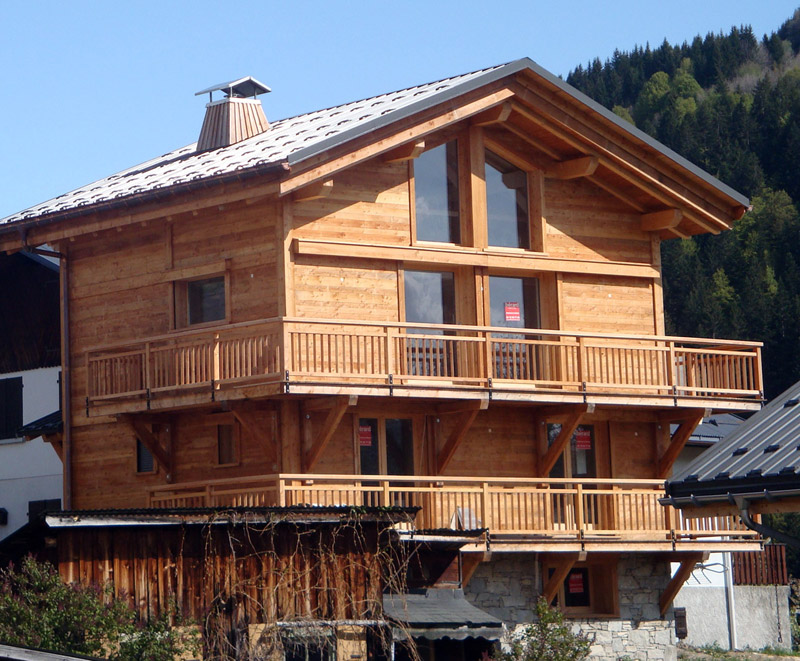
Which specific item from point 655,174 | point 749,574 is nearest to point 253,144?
point 655,174

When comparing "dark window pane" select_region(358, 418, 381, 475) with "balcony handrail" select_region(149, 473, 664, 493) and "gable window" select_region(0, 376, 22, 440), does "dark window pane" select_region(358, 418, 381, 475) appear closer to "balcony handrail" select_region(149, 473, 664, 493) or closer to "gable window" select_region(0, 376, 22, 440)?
"balcony handrail" select_region(149, 473, 664, 493)

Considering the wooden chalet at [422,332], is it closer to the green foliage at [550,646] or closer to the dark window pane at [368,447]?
the dark window pane at [368,447]

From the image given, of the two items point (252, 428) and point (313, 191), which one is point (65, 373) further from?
point (313, 191)

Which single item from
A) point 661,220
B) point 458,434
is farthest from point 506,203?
point 458,434

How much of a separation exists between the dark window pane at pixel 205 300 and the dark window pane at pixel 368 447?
299cm

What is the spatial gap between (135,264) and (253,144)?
3.11 m

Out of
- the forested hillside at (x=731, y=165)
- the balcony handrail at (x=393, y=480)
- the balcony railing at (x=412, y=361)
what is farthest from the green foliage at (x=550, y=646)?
the forested hillside at (x=731, y=165)

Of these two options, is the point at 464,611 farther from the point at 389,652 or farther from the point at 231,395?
the point at 231,395

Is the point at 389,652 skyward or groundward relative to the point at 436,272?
groundward

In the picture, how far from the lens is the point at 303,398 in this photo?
995 inches

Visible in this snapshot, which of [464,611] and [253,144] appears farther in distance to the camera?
[253,144]

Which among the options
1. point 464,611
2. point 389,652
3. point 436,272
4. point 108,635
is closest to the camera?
point 108,635

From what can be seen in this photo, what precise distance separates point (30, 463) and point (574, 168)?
12219 mm

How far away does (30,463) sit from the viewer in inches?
1242
